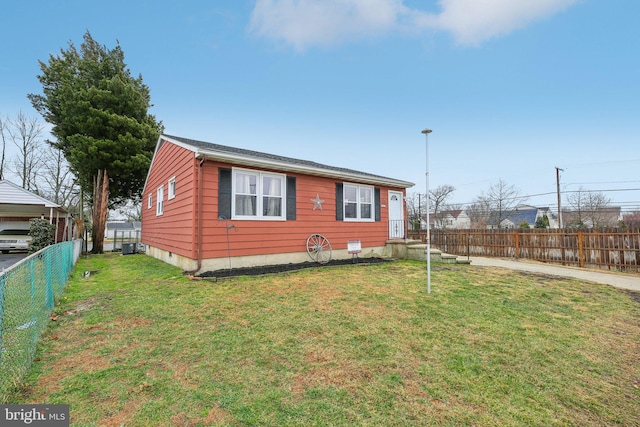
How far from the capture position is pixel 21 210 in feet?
43.4

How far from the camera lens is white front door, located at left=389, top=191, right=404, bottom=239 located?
1132cm

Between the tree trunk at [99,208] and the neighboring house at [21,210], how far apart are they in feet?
3.50

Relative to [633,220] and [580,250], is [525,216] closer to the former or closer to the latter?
[633,220]

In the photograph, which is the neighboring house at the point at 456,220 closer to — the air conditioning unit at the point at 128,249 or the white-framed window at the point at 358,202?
the white-framed window at the point at 358,202

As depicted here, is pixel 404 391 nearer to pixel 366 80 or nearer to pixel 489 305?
pixel 489 305

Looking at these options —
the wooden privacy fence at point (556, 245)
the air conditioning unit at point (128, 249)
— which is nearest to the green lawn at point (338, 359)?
the wooden privacy fence at point (556, 245)

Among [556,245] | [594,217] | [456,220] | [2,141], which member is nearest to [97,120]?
[2,141]

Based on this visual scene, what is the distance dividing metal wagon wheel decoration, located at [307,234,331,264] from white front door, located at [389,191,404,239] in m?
3.49

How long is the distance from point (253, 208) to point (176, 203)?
268 cm

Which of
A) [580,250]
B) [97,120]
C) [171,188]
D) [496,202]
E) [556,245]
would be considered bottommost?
[580,250]

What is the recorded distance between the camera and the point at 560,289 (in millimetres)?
5969

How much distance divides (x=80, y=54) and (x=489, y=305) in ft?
77.1

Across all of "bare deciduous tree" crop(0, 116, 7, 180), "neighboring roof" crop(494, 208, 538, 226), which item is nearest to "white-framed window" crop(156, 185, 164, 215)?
"bare deciduous tree" crop(0, 116, 7, 180)

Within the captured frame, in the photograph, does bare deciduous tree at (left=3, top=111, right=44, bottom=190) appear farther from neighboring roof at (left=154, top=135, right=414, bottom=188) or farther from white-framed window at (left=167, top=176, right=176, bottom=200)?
white-framed window at (left=167, top=176, right=176, bottom=200)
